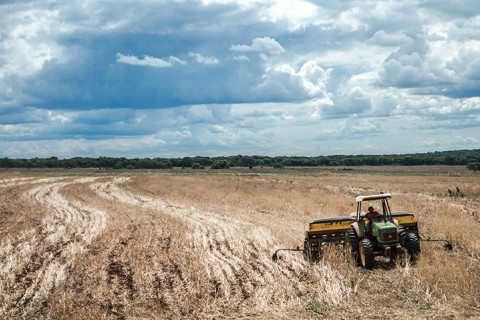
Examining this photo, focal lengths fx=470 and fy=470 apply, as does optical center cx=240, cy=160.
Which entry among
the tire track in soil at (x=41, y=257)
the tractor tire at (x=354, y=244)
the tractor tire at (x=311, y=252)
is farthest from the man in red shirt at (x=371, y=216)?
the tire track in soil at (x=41, y=257)

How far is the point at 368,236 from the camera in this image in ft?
39.1

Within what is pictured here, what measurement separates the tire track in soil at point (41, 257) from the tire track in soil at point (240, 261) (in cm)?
344

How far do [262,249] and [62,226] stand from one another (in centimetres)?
916

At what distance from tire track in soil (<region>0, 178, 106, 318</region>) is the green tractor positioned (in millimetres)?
6907

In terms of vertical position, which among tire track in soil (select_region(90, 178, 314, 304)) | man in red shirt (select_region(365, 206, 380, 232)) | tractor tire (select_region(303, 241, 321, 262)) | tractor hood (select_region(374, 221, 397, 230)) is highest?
man in red shirt (select_region(365, 206, 380, 232))

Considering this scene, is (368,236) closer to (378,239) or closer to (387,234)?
(378,239)

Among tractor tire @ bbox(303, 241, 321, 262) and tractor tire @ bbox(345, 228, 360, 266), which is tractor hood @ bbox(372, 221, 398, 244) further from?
tractor tire @ bbox(303, 241, 321, 262)

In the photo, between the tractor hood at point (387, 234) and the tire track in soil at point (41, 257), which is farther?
the tractor hood at point (387, 234)

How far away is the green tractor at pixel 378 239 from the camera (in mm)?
11148

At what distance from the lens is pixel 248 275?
10.7 meters

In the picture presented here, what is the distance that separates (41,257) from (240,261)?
210 inches

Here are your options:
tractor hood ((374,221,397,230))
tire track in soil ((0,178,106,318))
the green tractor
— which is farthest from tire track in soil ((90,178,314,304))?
tire track in soil ((0,178,106,318))

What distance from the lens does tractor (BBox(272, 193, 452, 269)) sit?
1120 centimetres

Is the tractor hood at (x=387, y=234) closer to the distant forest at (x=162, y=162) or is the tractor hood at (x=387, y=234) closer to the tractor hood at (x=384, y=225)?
the tractor hood at (x=384, y=225)
